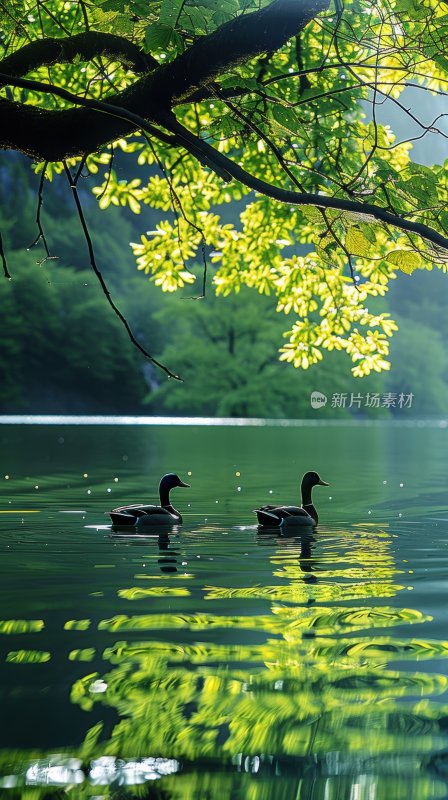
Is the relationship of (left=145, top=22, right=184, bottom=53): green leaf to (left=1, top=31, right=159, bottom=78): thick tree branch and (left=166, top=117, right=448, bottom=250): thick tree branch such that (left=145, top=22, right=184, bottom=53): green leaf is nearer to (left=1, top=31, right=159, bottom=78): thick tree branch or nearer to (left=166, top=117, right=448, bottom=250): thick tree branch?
(left=166, top=117, right=448, bottom=250): thick tree branch

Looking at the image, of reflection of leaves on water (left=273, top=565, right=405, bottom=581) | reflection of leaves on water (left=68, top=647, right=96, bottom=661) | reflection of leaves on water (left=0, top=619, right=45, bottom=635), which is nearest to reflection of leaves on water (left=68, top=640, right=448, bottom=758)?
reflection of leaves on water (left=68, top=647, right=96, bottom=661)

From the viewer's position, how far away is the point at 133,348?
104m

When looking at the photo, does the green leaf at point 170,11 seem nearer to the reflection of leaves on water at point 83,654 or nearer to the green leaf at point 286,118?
the green leaf at point 286,118

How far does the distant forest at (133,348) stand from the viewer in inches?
3723

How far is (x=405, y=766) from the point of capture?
6.11 meters

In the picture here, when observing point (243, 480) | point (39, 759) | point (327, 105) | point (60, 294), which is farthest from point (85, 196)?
point (39, 759)

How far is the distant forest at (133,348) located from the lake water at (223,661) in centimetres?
7313

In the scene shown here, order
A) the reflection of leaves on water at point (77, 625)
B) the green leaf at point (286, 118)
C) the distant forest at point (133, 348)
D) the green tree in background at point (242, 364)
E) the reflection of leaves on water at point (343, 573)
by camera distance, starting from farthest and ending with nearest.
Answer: the distant forest at point (133, 348) < the green tree in background at point (242, 364) < the reflection of leaves on water at point (343, 573) < the reflection of leaves on water at point (77, 625) < the green leaf at point (286, 118)

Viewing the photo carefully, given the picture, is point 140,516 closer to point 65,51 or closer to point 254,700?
point 65,51

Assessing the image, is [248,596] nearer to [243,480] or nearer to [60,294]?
[243,480]

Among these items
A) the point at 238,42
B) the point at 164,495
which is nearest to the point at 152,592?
the point at 238,42

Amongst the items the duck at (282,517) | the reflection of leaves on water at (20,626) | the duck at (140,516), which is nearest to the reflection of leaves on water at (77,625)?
the reflection of leaves on water at (20,626)

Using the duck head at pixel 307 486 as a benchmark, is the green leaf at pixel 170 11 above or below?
above

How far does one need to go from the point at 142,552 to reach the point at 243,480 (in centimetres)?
1517
